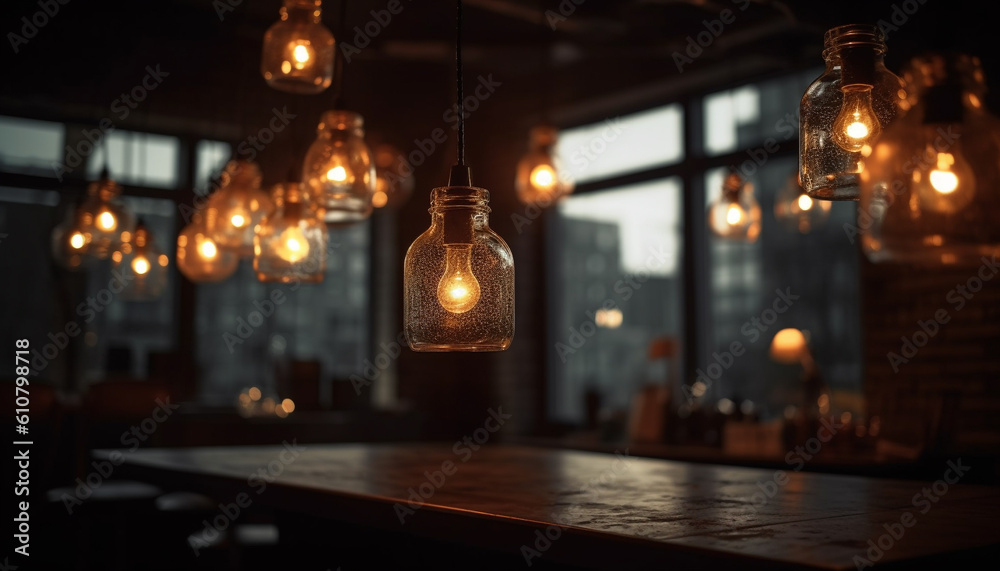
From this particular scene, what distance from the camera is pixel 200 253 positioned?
3.19 m

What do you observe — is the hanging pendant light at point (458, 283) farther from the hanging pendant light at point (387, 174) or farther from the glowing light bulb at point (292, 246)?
the hanging pendant light at point (387, 174)

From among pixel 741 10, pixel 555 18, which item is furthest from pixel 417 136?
pixel 741 10

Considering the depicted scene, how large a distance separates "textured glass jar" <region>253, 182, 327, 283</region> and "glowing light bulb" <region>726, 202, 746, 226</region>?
2104mm

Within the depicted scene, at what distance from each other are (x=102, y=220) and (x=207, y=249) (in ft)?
1.43

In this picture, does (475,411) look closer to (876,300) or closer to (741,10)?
(876,300)

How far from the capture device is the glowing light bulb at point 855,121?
1.55m

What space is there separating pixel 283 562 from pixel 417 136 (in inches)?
204

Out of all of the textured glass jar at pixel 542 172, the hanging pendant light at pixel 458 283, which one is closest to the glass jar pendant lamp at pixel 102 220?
the textured glass jar at pixel 542 172

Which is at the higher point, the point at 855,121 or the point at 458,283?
the point at 855,121

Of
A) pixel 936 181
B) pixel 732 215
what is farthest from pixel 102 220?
pixel 936 181

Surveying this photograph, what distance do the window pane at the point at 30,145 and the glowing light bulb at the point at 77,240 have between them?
3.92 m

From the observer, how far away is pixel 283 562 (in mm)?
3057

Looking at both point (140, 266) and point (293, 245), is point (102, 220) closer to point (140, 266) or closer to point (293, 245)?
point (140, 266)

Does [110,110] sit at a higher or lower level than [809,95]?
higher
